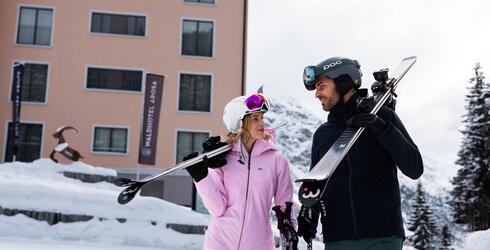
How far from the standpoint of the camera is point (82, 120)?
Result: 83.4 feet

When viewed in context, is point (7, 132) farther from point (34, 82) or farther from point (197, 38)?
point (197, 38)

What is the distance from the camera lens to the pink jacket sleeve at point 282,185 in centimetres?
336

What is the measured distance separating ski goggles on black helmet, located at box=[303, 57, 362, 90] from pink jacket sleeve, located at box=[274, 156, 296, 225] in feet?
2.31

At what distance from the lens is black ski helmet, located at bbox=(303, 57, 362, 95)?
2789mm

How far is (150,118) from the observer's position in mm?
21125

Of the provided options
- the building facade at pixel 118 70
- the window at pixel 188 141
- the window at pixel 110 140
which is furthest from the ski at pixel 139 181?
the window at pixel 110 140

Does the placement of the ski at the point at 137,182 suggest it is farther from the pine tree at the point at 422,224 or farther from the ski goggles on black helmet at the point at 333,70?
the pine tree at the point at 422,224

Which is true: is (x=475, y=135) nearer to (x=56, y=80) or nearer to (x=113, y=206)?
(x=56, y=80)

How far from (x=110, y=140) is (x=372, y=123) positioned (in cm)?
2411

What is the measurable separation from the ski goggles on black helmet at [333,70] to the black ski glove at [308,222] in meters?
0.72

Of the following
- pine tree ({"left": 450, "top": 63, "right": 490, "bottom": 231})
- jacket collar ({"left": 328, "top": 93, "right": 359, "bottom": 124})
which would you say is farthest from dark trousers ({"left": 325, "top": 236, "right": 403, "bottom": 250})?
pine tree ({"left": 450, "top": 63, "right": 490, "bottom": 231})

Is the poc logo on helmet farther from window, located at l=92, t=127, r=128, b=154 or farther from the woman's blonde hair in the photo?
window, located at l=92, t=127, r=128, b=154

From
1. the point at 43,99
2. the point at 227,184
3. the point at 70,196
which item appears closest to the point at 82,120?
the point at 43,99

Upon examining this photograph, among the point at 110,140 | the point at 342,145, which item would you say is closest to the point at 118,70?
the point at 110,140
